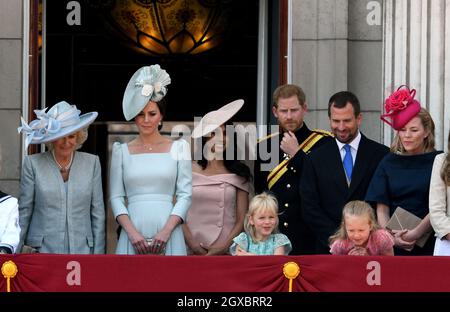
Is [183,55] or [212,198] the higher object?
[183,55]

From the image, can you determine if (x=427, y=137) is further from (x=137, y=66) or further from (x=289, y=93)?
(x=137, y=66)

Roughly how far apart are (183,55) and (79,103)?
1.17 meters

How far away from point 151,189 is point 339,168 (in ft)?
4.50

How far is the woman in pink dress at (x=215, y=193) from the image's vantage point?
10.4m

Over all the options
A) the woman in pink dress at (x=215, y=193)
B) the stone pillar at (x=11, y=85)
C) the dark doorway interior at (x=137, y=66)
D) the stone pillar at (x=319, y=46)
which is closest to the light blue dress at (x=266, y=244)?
the woman in pink dress at (x=215, y=193)

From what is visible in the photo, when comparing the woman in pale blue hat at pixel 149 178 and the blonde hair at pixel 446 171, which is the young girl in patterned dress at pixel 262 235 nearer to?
the woman in pale blue hat at pixel 149 178

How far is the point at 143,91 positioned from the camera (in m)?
10.0

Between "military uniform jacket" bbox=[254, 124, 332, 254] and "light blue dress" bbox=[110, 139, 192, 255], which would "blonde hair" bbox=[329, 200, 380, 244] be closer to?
"military uniform jacket" bbox=[254, 124, 332, 254]

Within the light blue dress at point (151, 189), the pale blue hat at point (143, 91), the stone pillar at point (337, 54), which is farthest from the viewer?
the stone pillar at point (337, 54)

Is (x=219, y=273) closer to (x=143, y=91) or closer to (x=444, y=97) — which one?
(x=143, y=91)

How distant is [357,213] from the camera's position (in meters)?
9.28

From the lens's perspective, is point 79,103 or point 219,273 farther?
point 79,103

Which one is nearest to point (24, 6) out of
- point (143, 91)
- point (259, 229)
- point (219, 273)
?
point (143, 91)

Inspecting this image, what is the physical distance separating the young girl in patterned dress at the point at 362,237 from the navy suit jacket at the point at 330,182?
1.77 feet
